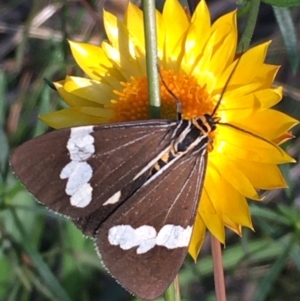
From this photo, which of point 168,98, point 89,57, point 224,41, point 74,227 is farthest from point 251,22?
point 74,227

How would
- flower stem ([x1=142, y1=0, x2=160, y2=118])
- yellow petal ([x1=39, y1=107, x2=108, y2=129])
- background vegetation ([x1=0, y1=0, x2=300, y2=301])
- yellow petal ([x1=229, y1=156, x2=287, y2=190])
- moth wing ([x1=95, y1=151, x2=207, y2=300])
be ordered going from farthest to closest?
background vegetation ([x1=0, y1=0, x2=300, y2=301]) → yellow petal ([x1=39, y1=107, x2=108, y2=129]) → yellow petal ([x1=229, y1=156, x2=287, y2=190]) → moth wing ([x1=95, y1=151, x2=207, y2=300]) → flower stem ([x1=142, y1=0, x2=160, y2=118])

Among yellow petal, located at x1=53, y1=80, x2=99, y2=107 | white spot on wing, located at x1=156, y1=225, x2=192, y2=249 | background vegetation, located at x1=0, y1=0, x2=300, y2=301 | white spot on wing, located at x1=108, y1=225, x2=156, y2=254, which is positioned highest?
yellow petal, located at x1=53, y1=80, x2=99, y2=107

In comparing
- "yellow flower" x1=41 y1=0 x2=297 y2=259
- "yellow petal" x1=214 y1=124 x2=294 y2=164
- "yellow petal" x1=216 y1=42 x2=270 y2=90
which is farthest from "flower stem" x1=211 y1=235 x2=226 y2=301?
"yellow petal" x1=216 y1=42 x2=270 y2=90

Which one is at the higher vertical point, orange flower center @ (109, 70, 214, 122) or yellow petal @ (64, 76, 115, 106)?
yellow petal @ (64, 76, 115, 106)

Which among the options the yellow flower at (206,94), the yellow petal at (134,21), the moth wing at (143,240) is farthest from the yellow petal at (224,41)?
the moth wing at (143,240)

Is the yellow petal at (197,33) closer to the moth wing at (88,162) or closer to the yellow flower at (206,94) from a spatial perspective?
the yellow flower at (206,94)

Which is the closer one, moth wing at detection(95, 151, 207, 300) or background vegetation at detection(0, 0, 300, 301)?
moth wing at detection(95, 151, 207, 300)

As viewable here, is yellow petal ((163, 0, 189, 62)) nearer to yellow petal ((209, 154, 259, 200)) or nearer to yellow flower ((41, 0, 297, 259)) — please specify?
yellow flower ((41, 0, 297, 259))

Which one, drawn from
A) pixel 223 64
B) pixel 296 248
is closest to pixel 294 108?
pixel 296 248
